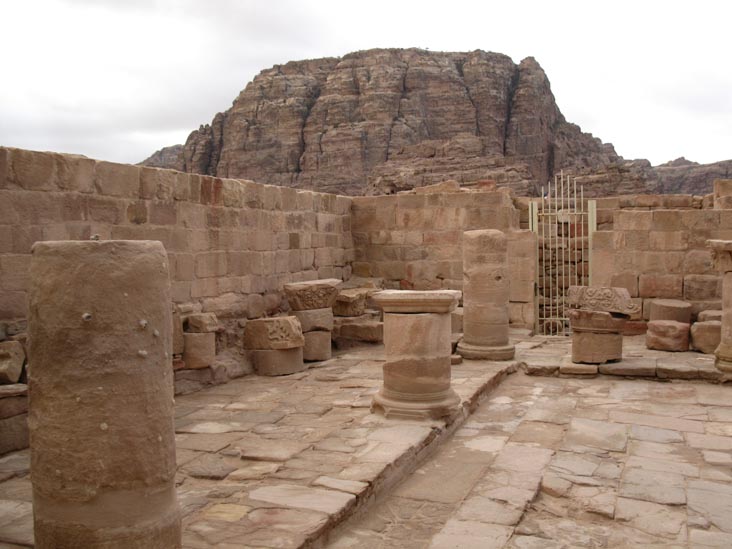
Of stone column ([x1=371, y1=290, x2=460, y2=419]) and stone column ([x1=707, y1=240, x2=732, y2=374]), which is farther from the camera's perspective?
stone column ([x1=707, y1=240, x2=732, y2=374])

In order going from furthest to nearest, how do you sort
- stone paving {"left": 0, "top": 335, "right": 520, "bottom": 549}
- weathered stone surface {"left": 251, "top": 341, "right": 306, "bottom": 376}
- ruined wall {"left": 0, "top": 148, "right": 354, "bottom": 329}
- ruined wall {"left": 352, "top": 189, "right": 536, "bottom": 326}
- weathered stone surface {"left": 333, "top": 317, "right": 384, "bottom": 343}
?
ruined wall {"left": 352, "top": 189, "right": 536, "bottom": 326}, weathered stone surface {"left": 333, "top": 317, "right": 384, "bottom": 343}, weathered stone surface {"left": 251, "top": 341, "right": 306, "bottom": 376}, ruined wall {"left": 0, "top": 148, "right": 354, "bottom": 329}, stone paving {"left": 0, "top": 335, "right": 520, "bottom": 549}

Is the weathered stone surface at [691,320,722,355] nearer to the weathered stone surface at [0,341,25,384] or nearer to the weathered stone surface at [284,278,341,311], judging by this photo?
the weathered stone surface at [284,278,341,311]

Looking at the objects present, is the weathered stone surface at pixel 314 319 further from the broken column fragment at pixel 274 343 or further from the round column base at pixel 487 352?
the round column base at pixel 487 352

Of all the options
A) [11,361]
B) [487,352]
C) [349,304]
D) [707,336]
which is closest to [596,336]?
[487,352]

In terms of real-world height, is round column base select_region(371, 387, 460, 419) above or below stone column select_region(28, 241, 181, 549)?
below

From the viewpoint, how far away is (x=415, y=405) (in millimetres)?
6410

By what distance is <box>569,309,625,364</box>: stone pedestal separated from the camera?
8.98m

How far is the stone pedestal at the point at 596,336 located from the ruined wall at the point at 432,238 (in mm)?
2879

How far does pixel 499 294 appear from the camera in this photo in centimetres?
980

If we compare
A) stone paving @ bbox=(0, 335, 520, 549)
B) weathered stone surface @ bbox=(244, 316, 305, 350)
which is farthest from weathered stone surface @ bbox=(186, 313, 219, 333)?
weathered stone surface @ bbox=(244, 316, 305, 350)

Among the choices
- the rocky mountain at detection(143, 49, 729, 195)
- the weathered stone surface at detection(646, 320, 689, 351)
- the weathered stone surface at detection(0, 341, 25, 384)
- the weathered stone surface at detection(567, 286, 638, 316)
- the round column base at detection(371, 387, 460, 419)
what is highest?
the rocky mountain at detection(143, 49, 729, 195)

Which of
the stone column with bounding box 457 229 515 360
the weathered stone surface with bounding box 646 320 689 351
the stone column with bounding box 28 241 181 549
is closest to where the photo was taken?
the stone column with bounding box 28 241 181 549

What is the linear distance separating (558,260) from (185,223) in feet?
25.0

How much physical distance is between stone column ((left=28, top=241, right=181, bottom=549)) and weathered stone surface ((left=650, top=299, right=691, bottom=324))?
30.1ft
